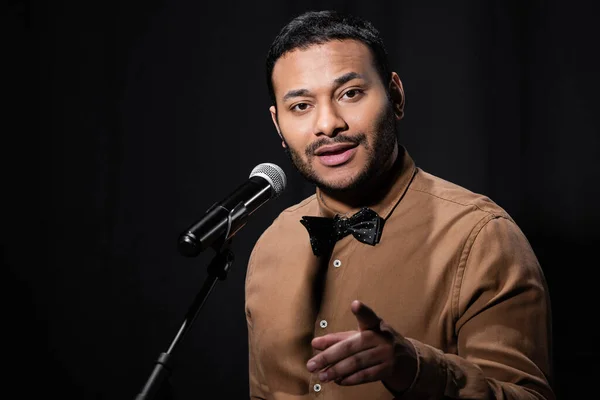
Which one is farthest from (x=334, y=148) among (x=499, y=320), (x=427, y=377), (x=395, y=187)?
(x=427, y=377)

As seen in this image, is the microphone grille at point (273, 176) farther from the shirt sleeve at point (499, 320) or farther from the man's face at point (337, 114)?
the shirt sleeve at point (499, 320)

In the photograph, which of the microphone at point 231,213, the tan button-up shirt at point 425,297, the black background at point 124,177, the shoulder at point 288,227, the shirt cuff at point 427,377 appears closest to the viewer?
the shirt cuff at point 427,377

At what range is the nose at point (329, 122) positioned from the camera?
1807 mm

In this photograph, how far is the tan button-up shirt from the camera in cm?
156

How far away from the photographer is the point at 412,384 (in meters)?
1.31

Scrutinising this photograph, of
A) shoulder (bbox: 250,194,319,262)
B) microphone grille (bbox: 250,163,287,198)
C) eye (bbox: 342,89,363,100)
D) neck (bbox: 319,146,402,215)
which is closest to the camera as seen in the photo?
microphone grille (bbox: 250,163,287,198)

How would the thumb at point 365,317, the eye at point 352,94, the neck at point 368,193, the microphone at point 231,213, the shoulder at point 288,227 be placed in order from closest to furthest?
the thumb at point 365,317 < the microphone at point 231,213 < the eye at point 352,94 < the neck at point 368,193 < the shoulder at point 288,227

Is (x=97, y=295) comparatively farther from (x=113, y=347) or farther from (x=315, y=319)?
(x=315, y=319)

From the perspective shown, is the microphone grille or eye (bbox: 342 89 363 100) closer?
the microphone grille

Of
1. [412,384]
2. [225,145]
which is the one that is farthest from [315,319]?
[225,145]

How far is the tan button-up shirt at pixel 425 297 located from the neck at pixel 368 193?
2cm

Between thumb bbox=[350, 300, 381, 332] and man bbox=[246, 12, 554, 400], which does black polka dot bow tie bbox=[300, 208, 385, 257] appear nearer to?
man bbox=[246, 12, 554, 400]

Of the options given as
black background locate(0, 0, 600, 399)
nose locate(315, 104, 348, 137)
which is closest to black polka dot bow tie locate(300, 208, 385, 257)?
nose locate(315, 104, 348, 137)

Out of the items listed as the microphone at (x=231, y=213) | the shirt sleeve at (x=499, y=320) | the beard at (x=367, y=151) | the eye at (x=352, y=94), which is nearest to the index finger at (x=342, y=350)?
the shirt sleeve at (x=499, y=320)
